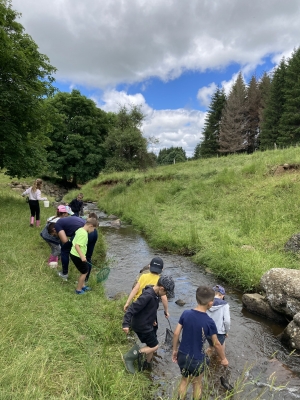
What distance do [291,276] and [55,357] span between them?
16.5 feet

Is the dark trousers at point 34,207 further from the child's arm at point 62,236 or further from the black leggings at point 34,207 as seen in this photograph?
the child's arm at point 62,236

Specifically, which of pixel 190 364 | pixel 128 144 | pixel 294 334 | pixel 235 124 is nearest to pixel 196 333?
pixel 190 364

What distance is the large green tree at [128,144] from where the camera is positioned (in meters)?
32.6

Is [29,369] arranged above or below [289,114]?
below

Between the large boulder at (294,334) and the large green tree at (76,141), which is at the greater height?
the large green tree at (76,141)

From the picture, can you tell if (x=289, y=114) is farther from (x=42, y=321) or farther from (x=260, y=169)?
(x=42, y=321)

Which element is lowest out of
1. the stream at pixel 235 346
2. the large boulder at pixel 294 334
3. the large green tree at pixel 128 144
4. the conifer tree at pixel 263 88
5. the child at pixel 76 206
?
the stream at pixel 235 346

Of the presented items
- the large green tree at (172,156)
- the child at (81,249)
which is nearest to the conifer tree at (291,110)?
the child at (81,249)

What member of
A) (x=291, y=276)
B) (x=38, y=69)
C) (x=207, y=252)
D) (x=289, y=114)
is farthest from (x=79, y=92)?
(x=291, y=276)

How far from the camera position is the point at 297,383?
440cm

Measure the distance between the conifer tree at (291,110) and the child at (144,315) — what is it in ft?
136

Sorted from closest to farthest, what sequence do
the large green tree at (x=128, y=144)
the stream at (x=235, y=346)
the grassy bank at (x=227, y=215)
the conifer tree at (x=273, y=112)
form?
the stream at (x=235, y=346) < the grassy bank at (x=227, y=215) < the large green tree at (x=128, y=144) < the conifer tree at (x=273, y=112)

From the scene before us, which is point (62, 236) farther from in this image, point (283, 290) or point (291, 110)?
point (291, 110)

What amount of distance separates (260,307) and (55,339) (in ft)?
15.1
